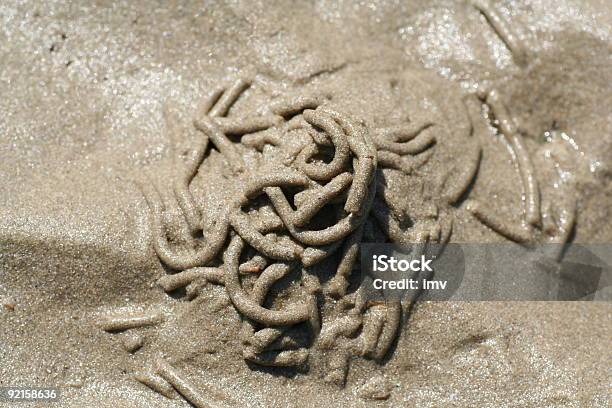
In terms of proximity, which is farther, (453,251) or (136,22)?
(136,22)

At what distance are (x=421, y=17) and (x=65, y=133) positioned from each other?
309 centimetres

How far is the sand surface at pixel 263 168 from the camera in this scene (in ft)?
14.2

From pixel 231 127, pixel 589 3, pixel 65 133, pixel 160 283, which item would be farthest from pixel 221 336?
pixel 589 3

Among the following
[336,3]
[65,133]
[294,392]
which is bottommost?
[294,392]

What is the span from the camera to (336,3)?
5453 mm

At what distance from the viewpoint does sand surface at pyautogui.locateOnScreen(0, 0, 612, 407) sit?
4.32m

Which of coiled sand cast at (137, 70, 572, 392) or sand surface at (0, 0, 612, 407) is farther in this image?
sand surface at (0, 0, 612, 407)

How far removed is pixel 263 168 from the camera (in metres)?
4.29

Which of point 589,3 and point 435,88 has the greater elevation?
point 589,3

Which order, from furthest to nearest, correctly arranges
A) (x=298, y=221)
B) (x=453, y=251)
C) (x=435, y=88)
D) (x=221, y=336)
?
(x=435, y=88) < (x=453, y=251) < (x=221, y=336) < (x=298, y=221)

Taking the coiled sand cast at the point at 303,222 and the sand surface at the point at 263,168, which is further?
the sand surface at the point at 263,168

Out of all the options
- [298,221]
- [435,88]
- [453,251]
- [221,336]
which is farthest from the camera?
[435,88]

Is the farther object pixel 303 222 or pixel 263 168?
pixel 263 168

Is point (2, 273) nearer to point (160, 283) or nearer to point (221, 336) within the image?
point (160, 283)
